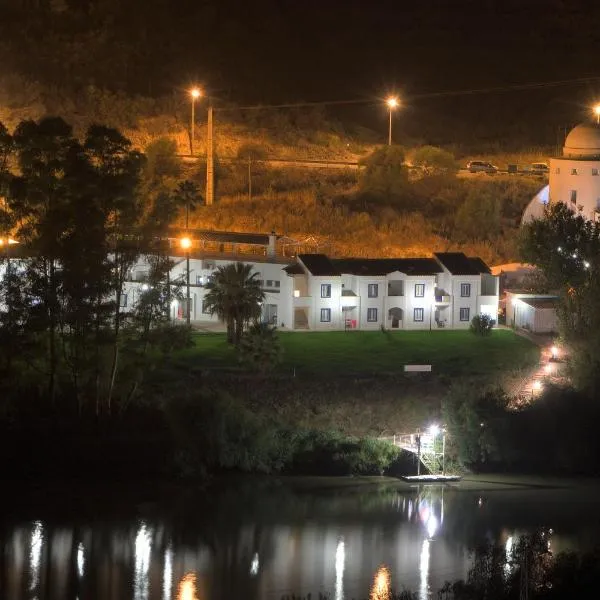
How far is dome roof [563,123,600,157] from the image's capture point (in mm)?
51000

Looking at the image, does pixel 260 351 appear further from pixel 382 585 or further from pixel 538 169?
pixel 538 169

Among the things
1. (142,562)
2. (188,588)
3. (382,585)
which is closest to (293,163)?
(142,562)

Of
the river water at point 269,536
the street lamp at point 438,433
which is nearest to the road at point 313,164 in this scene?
the street lamp at point 438,433

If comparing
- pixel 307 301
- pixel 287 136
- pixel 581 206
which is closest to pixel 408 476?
pixel 307 301

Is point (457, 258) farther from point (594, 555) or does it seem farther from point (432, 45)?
point (432, 45)

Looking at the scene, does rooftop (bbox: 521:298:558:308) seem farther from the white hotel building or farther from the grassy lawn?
the grassy lawn

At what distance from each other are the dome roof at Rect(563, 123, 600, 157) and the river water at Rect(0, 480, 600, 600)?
62.7ft

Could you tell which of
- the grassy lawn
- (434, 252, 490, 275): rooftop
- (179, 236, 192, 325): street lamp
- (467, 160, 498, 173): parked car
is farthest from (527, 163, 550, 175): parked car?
(179, 236, 192, 325): street lamp

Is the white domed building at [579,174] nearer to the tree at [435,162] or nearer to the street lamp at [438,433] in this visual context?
the tree at [435,162]

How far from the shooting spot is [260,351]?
38.2 meters

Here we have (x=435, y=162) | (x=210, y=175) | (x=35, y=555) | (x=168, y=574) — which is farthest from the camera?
(x=435, y=162)

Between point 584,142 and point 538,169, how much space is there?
32.4ft

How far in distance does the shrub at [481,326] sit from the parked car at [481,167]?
18.4 meters

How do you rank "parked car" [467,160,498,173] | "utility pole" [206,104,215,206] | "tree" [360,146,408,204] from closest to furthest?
"utility pole" [206,104,215,206] → "tree" [360,146,408,204] → "parked car" [467,160,498,173]
